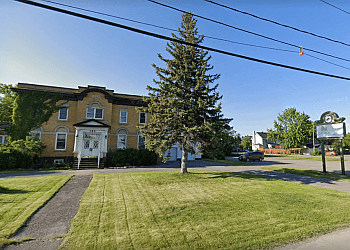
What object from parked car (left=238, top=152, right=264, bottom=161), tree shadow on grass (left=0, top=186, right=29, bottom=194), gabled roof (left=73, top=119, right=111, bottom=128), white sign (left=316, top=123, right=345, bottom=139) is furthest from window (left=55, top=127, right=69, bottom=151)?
white sign (left=316, top=123, right=345, bottom=139)

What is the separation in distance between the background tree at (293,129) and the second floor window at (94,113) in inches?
2081

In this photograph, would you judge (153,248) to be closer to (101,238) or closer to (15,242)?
(101,238)

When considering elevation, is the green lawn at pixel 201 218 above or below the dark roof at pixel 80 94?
below

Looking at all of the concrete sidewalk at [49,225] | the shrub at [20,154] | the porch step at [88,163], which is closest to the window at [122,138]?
the porch step at [88,163]

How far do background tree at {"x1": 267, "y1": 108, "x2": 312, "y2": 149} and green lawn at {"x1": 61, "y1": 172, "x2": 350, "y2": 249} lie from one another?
51052 millimetres

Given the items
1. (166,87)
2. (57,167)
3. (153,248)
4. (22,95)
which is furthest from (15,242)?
(22,95)

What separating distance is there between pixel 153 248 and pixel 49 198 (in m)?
6.17

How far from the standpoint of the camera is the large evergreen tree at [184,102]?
13.0 meters

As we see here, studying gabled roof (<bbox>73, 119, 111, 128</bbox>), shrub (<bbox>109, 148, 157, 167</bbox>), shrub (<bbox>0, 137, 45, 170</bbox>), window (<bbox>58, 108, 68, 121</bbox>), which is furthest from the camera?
window (<bbox>58, 108, 68, 121</bbox>)

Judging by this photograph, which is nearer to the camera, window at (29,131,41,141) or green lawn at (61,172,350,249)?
green lawn at (61,172,350,249)

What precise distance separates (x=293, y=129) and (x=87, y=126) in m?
55.7

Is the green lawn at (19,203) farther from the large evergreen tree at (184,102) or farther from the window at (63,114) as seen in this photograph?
the window at (63,114)

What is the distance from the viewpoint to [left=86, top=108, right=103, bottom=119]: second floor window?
22.1 m

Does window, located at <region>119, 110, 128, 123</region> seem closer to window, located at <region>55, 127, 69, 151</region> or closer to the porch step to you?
the porch step
